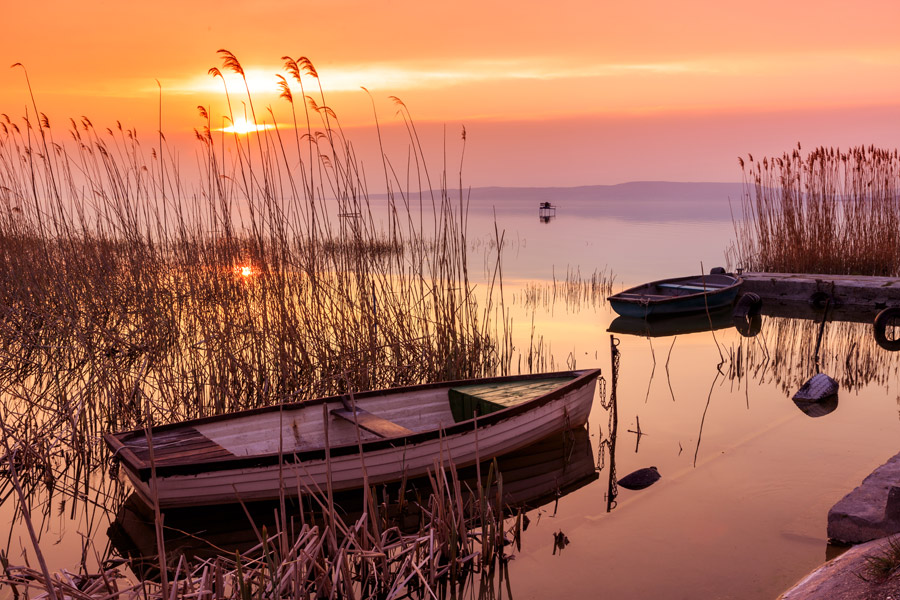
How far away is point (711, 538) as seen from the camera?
4.28 meters

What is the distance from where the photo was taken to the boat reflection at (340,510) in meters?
4.15

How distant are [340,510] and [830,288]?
31.6 feet

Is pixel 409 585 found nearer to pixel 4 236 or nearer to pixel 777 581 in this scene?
pixel 777 581

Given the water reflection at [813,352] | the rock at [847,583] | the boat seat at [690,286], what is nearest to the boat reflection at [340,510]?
the rock at [847,583]

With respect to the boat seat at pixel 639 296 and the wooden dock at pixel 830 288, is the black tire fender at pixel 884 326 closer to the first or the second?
the wooden dock at pixel 830 288

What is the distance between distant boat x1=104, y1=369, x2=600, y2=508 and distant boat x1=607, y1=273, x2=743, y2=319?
517cm

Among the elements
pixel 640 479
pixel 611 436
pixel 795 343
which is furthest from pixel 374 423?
pixel 795 343

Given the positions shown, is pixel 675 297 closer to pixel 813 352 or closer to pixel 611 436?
pixel 813 352

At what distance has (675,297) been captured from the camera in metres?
10.7

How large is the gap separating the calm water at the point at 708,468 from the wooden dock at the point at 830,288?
3.45 feet

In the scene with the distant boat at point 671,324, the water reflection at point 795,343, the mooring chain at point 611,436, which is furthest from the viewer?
the distant boat at point 671,324

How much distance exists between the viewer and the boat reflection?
13.6 ft

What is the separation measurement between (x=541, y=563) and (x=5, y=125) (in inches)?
280

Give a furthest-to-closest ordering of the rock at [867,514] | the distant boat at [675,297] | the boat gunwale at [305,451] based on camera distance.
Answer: the distant boat at [675,297], the boat gunwale at [305,451], the rock at [867,514]
